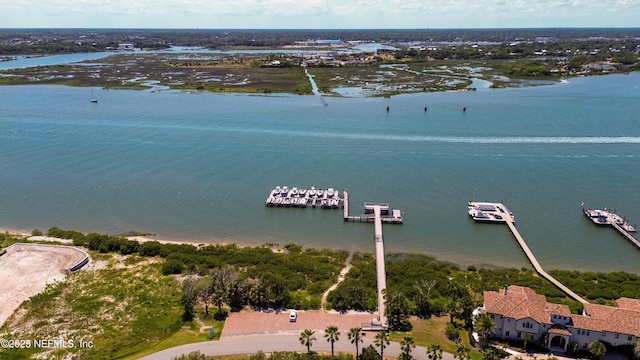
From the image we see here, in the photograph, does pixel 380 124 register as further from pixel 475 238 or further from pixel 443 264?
pixel 443 264

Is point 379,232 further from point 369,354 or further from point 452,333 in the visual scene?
point 369,354

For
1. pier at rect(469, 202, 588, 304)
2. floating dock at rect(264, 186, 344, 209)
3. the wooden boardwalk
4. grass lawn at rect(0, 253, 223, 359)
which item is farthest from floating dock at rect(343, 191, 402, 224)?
grass lawn at rect(0, 253, 223, 359)

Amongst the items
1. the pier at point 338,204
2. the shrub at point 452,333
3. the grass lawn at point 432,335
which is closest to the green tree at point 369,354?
the grass lawn at point 432,335

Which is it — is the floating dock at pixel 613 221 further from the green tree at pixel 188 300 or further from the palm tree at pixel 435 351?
the green tree at pixel 188 300

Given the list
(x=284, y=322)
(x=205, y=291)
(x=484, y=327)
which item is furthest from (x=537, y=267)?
(x=205, y=291)

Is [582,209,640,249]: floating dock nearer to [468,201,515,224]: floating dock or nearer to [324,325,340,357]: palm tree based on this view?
[468,201,515,224]: floating dock

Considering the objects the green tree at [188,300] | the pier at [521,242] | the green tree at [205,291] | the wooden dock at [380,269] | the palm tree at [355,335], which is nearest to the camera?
the palm tree at [355,335]
